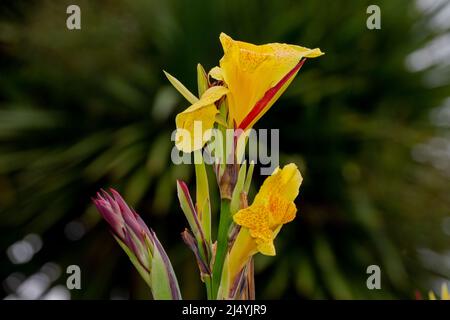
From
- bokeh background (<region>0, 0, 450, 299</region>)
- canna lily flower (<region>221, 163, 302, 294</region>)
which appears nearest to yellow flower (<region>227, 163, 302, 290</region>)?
canna lily flower (<region>221, 163, 302, 294</region>)

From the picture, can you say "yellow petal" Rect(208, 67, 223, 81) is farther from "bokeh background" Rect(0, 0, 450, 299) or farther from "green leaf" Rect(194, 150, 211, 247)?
"bokeh background" Rect(0, 0, 450, 299)

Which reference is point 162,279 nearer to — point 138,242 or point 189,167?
point 138,242

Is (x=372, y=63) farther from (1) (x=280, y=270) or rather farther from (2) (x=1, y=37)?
(2) (x=1, y=37)

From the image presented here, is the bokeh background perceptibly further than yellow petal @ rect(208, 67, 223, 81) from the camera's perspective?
Yes

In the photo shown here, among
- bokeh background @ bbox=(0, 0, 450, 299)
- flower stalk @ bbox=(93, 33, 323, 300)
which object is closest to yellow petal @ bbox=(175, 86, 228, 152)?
flower stalk @ bbox=(93, 33, 323, 300)

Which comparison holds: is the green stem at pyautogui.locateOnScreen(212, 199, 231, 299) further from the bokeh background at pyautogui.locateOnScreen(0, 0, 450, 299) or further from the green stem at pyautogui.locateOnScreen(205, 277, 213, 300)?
the bokeh background at pyautogui.locateOnScreen(0, 0, 450, 299)

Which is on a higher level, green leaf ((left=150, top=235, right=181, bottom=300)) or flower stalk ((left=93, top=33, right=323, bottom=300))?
flower stalk ((left=93, top=33, right=323, bottom=300))

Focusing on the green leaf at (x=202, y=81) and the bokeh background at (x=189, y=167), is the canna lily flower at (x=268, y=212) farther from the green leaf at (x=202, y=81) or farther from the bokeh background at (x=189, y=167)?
the bokeh background at (x=189, y=167)

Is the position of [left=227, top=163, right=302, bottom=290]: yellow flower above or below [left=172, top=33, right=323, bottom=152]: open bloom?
below

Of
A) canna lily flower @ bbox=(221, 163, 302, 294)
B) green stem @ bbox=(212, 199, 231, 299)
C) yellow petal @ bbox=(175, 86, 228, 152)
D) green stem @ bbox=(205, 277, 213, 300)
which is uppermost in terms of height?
yellow petal @ bbox=(175, 86, 228, 152)
